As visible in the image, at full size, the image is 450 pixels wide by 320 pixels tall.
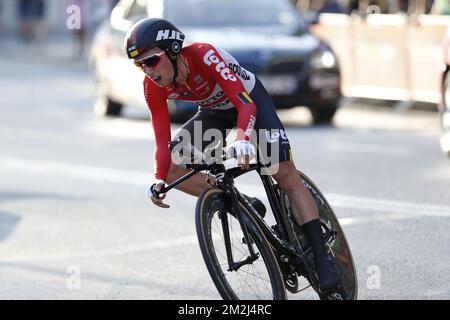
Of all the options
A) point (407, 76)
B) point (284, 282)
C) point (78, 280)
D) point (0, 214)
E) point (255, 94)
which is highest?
point (255, 94)

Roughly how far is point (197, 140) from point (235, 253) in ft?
2.24

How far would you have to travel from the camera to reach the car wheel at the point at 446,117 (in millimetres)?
13031

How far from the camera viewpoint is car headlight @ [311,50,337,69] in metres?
16.2

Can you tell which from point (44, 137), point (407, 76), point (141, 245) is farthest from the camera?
point (407, 76)

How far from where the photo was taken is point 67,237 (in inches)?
365

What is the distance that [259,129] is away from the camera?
6.55 metres

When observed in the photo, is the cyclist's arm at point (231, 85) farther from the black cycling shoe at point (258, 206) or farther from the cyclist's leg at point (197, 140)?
the black cycling shoe at point (258, 206)

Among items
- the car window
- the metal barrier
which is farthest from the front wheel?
the metal barrier

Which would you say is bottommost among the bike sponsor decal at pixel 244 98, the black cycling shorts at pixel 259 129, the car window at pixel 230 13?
the car window at pixel 230 13

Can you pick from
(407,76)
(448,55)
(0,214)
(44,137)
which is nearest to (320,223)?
(0,214)

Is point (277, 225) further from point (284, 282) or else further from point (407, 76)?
point (407, 76)

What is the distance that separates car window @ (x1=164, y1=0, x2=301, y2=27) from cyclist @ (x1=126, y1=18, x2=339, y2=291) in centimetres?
1009

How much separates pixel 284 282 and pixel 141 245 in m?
2.58

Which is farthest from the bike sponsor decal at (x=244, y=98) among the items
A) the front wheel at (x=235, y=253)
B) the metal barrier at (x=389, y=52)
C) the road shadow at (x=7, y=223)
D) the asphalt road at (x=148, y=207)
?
the metal barrier at (x=389, y=52)
